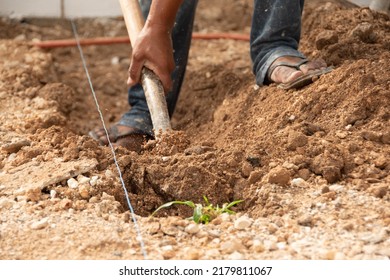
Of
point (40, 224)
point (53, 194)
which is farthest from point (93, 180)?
point (40, 224)

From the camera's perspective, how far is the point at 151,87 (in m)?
3.00

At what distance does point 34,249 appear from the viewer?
85.2 inches

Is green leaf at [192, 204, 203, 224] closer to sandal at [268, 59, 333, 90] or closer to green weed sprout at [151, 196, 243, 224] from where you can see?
green weed sprout at [151, 196, 243, 224]

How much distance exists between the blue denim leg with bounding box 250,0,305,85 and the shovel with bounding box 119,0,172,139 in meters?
0.58

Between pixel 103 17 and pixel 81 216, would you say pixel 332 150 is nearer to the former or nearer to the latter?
pixel 81 216

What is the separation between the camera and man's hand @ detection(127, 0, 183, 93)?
117 inches

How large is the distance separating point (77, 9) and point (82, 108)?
129 cm

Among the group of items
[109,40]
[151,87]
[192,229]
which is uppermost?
[109,40]

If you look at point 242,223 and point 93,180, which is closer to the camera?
point 242,223

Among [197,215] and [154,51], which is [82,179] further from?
[154,51]

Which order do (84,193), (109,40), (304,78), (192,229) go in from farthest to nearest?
(109,40)
(304,78)
(84,193)
(192,229)

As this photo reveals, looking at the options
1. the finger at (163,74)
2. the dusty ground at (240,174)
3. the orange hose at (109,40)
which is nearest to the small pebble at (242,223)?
the dusty ground at (240,174)

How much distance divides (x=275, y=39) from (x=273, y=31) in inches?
1.6

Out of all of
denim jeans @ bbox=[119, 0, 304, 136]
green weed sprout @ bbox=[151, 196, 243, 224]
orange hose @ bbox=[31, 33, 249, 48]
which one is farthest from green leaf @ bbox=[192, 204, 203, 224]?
orange hose @ bbox=[31, 33, 249, 48]
